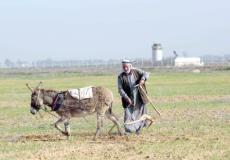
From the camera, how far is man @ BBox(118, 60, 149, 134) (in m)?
18.4

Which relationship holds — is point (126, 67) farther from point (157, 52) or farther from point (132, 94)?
point (157, 52)

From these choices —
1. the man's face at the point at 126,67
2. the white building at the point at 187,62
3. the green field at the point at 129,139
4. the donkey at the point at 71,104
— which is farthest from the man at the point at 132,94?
the white building at the point at 187,62

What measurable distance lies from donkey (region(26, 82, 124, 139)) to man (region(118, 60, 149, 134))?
100 cm

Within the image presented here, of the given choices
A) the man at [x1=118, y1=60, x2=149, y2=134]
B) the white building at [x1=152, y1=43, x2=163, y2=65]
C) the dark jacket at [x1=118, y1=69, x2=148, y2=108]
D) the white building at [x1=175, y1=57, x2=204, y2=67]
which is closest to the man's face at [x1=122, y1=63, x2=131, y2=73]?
the man at [x1=118, y1=60, x2=149, y2=134]

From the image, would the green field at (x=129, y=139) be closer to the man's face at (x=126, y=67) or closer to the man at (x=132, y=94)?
the man at (x=132, y=94)

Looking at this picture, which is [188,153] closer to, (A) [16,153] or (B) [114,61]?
(A) [16,153]

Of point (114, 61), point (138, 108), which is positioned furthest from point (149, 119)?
point (114, 61)

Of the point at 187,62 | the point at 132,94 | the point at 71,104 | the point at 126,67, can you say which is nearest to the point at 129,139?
the point at 71,104

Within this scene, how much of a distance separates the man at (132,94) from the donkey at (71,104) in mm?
1004

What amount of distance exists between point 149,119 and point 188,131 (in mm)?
1155

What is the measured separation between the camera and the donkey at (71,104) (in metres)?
17.4

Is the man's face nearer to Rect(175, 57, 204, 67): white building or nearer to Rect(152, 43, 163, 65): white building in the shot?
Rect(175, 57, 204, 67): white building

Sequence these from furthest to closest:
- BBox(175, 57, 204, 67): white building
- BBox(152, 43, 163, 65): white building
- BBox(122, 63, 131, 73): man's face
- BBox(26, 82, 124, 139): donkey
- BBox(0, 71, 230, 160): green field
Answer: BBox(152, 43, 163, 65): white building
BBox(175, 57, 204, 67): white building
BBox(122, 63, 131, 73): man's face
BBox(26, 82, 124, 139): donkey
BBox(0, 71, 230, 160): green field

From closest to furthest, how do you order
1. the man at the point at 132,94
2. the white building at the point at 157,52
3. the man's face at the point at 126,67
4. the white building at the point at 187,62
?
the man's face at the point at 126,67, the man at the point at 132,94, the white building at the point at 187,62, the white building at the point at 157,52
